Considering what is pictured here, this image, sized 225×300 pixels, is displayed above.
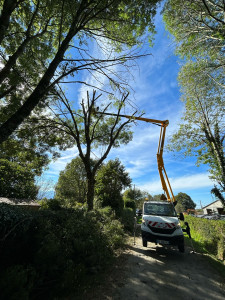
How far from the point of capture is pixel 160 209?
706 centimetres

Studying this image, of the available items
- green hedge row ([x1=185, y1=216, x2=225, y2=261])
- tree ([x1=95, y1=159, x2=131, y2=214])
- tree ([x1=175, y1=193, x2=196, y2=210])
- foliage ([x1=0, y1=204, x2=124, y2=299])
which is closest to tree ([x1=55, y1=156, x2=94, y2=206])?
tree ([x1=95, y1=159, x2=131, y2=214])

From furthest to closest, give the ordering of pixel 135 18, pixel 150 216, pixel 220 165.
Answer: pixel 220 165
pixel 150 216
pixel 135 18

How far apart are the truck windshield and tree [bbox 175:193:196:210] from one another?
6546 cm

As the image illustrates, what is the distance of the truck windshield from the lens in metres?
6.78

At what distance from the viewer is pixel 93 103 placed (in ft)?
31.3

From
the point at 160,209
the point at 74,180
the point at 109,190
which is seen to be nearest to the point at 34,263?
the point at 160,209

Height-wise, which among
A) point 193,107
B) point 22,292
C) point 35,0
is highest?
point 193,107

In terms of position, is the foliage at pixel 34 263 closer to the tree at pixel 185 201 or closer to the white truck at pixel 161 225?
the white truck at pixel 161 225

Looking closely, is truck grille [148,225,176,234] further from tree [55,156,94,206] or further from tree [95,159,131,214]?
tree [55,156,94,206]

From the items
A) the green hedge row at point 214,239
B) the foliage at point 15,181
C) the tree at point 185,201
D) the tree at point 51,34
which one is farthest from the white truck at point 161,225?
the tree at point 185,201

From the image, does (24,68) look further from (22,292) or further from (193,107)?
(193,107)

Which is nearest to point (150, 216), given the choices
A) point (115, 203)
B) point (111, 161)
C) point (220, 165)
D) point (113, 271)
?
point (113, 271)

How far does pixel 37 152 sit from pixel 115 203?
28.8 feet

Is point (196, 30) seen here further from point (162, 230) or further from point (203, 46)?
point (162, 230)
